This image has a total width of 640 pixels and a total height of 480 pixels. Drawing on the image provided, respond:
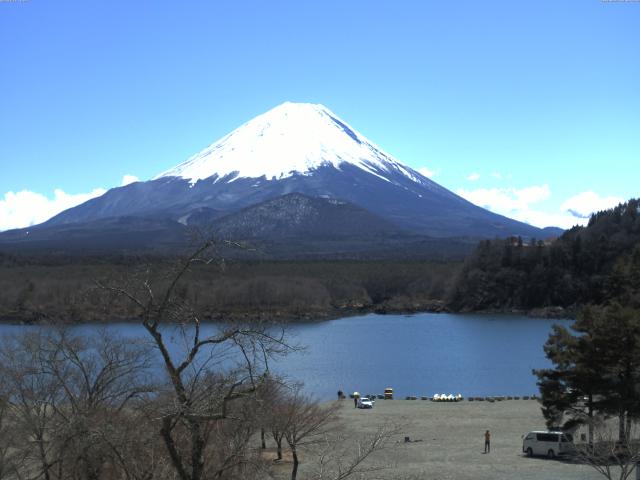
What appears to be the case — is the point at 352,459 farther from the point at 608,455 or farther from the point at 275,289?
the point at 275,289

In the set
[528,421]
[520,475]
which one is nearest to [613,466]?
[520,475]

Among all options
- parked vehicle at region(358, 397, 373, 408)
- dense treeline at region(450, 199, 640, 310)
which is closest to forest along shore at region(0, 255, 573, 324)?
dense treeline at region(450, 199, 640, 310)

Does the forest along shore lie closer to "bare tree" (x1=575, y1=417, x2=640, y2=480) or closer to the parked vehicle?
the parked vehicle

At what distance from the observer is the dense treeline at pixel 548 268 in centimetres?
7575

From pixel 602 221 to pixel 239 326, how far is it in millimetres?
79423

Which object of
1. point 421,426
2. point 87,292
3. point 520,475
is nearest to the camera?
point 87,292

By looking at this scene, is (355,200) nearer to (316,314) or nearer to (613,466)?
(316,314)

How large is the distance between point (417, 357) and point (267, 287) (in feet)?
104

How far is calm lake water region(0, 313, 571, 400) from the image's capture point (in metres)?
34.1

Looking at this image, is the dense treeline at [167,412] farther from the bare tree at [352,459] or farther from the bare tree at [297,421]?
the bare tree at [297,421]

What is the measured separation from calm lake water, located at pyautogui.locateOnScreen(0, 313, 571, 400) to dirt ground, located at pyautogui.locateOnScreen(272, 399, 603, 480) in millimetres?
2933

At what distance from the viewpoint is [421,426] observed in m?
23.4

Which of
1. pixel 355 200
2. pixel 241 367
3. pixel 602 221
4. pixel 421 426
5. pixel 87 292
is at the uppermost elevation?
pixel 355 200

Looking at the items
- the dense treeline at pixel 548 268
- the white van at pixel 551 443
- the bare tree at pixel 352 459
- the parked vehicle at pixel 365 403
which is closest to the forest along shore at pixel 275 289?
the dense treeline at pixel 548 268
